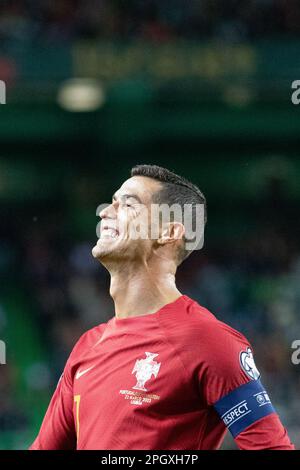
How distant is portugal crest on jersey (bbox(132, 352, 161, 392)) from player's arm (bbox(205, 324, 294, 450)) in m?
0.25

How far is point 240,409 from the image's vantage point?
3.11 m

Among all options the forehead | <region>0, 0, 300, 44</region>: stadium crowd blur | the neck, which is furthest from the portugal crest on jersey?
<region>0, 0, 300, 44</region>: stadium crowd blur

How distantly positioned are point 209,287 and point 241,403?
25.9 ft

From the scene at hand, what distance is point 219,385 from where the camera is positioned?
313cm

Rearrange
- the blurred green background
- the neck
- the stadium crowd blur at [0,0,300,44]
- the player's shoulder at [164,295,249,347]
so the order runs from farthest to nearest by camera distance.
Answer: the stadium crowd blur at [0,0,300,44] → the blurred green background → the neck → the player's shoulder at [164,295,249,347]

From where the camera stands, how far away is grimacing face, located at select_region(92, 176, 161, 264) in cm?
361

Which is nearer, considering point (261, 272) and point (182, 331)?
point (182, 331)

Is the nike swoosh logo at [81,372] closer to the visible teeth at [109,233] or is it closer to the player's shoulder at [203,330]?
the player's shoulder at [203,330]

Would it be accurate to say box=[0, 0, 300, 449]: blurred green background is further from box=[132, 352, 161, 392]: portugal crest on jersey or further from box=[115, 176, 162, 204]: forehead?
box=[132, 352, 161, 392]: portugal crest on jersey

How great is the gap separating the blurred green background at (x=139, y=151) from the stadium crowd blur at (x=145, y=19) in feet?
0.10
